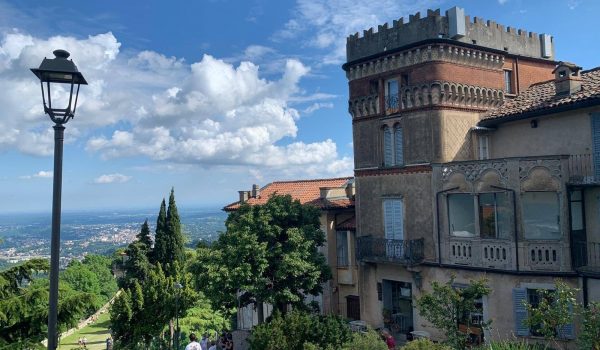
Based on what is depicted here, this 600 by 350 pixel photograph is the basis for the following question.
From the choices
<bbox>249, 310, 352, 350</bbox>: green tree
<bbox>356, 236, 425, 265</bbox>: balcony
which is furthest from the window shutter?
<bbox>249, 310, 352, 350</bbox>: green tree

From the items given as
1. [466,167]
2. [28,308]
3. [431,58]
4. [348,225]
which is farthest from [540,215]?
[28,308]

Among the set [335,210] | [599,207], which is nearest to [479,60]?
[599,207]

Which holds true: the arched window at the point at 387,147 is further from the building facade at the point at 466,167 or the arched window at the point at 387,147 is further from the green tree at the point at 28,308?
the green tree at the point at 28,308

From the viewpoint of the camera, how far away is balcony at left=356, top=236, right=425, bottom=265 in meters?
21.5

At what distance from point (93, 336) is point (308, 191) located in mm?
27434

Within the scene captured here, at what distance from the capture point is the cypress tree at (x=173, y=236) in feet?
141

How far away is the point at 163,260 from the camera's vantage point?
4262cm

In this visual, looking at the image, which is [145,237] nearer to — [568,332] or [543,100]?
[543,100]

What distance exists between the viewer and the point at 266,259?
22.2 m

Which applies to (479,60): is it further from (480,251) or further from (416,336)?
(416,336)

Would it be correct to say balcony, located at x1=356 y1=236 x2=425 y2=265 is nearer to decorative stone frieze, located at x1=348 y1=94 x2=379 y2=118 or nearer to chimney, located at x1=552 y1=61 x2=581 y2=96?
decorative stone frieze, located at x1=348 y1=94 x2=379 y2=118

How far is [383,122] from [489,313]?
9323mm

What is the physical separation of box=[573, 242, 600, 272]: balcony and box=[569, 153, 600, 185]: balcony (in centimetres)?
218

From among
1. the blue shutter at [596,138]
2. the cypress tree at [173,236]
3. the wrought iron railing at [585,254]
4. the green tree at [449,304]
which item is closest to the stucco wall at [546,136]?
the blue shutter at [596,138]
